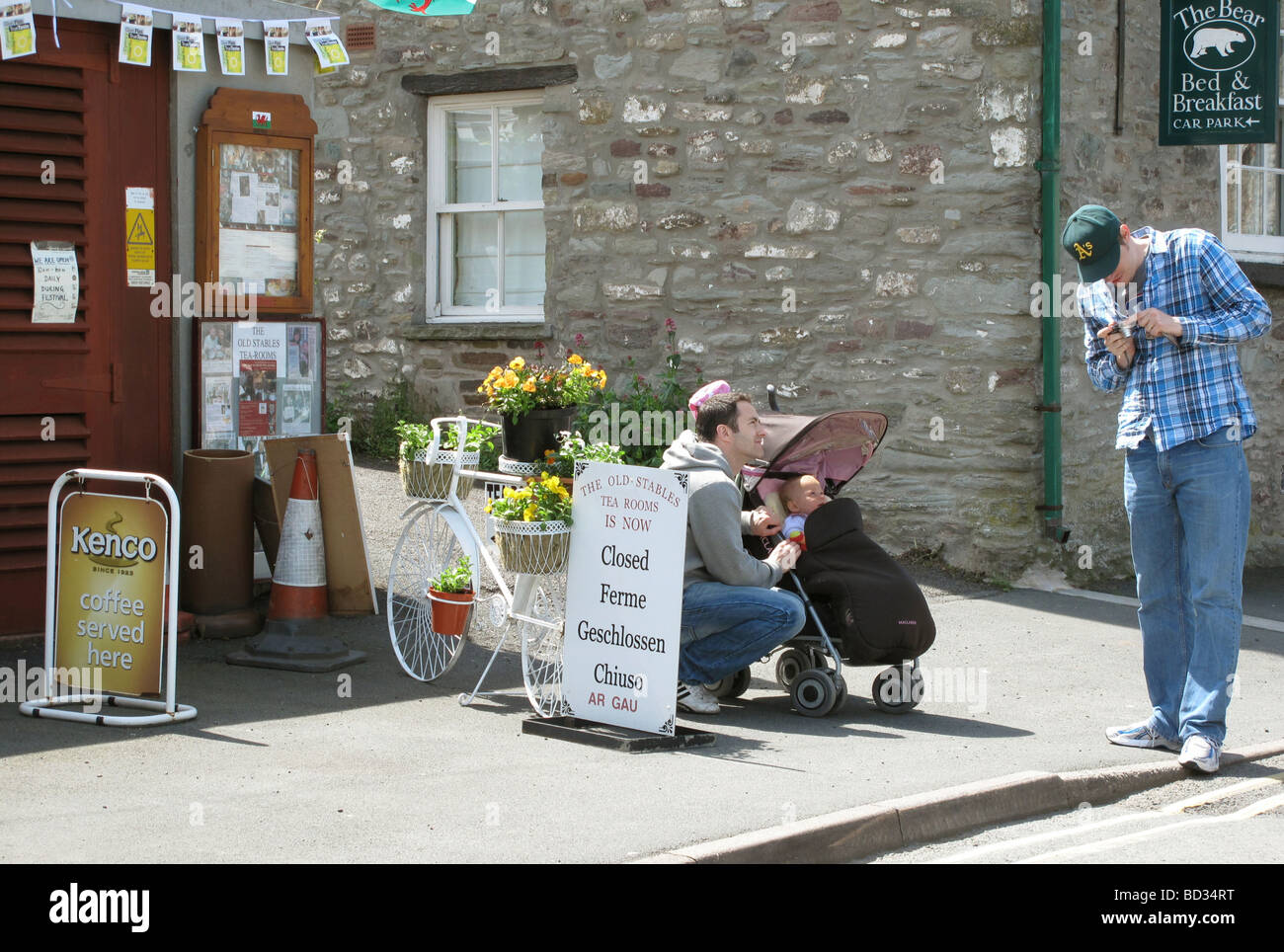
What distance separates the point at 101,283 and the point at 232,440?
1.09 metres

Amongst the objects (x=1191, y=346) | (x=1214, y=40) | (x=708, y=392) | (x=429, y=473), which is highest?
(x=1214, y=40)

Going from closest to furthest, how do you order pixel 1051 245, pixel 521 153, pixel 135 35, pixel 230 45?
pixel 135 35 < pixel 230 45 < pixel 1051 245 < pixel 521 153

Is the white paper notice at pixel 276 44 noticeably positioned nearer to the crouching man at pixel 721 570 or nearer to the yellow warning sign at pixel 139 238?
the yellow warning sign at pixel 139 238

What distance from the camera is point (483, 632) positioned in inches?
351

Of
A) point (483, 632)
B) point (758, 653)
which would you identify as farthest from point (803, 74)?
point (758, 653)

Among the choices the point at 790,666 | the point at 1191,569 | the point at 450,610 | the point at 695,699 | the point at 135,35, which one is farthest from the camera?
the point at 135,35

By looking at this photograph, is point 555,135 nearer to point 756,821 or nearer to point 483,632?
point 483,632

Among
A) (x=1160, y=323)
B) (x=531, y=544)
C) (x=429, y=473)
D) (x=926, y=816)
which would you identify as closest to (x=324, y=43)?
(x=429, y=473)

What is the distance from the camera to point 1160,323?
6301 millimetres

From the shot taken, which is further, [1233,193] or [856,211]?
[1233,193]

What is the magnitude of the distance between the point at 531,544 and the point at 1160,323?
109 inches

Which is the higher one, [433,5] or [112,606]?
[433,5]

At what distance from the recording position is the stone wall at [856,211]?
1075cm

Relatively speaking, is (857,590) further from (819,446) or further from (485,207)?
(485,207)
